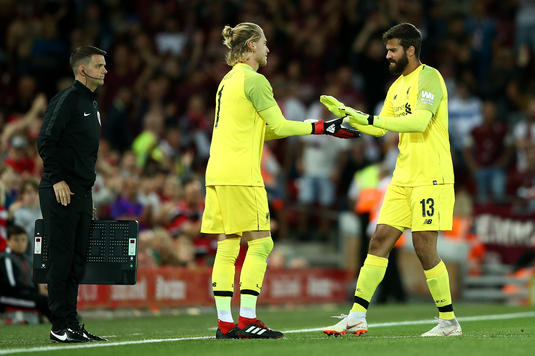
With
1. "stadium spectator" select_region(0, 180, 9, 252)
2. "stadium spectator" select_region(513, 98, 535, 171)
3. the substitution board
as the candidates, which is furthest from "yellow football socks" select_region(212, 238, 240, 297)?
"stadium spectator" select_region(513, 98, 535, 171)

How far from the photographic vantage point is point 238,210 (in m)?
6.45

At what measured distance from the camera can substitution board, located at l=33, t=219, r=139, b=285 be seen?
678cm

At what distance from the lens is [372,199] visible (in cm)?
1448

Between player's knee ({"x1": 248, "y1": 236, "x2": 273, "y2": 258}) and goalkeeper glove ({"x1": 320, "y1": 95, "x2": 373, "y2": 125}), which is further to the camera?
goalkeeper glove ({"x1": 320, "y1": 95, "x2": 373, "y2": 125})

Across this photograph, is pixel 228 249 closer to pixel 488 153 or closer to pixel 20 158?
pixel 20 158

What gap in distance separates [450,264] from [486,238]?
3.14 ft

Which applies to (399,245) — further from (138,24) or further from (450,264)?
(138,24)

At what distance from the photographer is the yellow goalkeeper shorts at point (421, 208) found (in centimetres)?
654

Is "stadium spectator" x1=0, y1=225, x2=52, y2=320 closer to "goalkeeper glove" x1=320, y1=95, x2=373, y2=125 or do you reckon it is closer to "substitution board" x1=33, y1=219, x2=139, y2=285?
"substitution board" x1=33, y1=219, x2=139, y2=285

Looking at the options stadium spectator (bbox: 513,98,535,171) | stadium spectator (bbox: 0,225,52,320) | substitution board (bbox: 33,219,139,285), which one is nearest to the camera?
substitution board (bbox: 33,219,139,285)

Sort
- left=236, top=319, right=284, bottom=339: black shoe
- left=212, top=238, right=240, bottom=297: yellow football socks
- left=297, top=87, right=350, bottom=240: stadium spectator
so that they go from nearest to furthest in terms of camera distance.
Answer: left=236, top=319, right=284, bottom=339: black shoe < left=212, top=238, right=240, bottom=297: yellow football socks < left=297, top=87, right=350, bottom=240: stadium spectator

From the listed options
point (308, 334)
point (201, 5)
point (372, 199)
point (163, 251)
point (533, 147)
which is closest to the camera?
point (308, 334)

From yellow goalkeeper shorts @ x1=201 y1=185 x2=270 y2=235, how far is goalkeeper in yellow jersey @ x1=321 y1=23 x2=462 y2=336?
3.15 feet

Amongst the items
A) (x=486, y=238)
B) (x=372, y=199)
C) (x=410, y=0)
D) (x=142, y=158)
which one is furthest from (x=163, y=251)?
(x=410, y=0)
